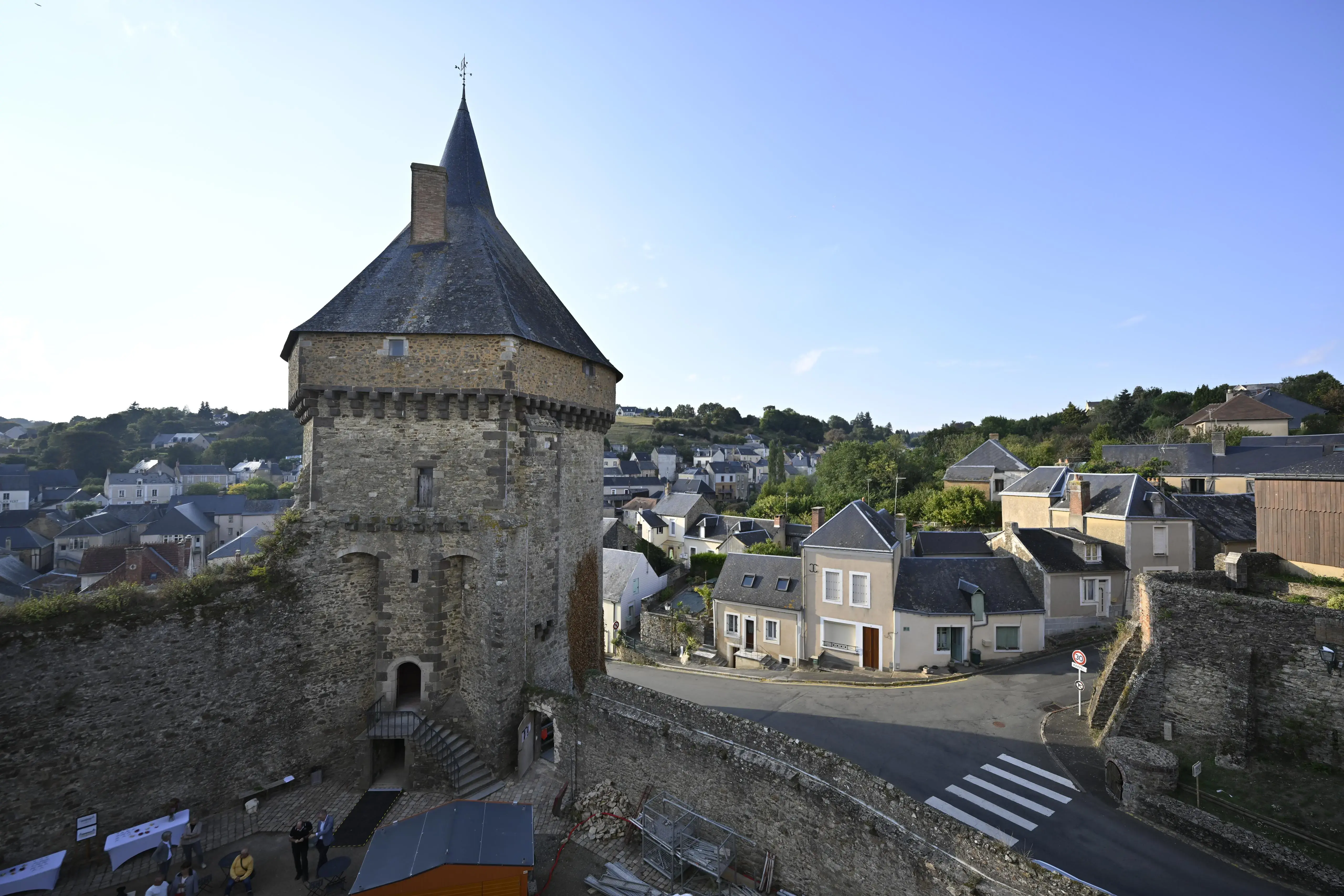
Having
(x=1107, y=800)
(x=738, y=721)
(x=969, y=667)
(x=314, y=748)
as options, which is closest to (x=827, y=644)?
(x=969, y=667)

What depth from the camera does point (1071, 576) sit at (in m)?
20.8

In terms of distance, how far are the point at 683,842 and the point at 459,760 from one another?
482 cm

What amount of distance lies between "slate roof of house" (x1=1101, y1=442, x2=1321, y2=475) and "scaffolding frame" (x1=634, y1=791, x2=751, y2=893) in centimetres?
3845

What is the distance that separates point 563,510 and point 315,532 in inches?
193

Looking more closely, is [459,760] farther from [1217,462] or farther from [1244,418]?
[1244,418]

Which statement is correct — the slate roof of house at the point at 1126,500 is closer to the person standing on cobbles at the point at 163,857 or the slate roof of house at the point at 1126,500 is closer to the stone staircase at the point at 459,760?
the stone staircase at the point at 459,760

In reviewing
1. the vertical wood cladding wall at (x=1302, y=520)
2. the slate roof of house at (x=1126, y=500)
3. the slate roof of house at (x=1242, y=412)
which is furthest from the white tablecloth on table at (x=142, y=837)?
the slate roof of house at (x=1242, y=412)

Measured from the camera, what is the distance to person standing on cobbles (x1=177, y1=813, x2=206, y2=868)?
9.15 meters

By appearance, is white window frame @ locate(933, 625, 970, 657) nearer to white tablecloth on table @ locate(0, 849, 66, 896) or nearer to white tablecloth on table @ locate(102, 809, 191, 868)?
white tablecloth on table @ locate(102, 809, 191, 868)

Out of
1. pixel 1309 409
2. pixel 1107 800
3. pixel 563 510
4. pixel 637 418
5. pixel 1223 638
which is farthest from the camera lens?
pixel 637 418

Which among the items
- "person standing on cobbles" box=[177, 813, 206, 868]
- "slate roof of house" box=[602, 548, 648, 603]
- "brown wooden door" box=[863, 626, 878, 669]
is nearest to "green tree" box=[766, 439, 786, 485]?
"slate roof of house" box=[602, 548, 648, 603]

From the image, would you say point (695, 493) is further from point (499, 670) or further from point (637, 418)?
point (637, 418)

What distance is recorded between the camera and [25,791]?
887cm

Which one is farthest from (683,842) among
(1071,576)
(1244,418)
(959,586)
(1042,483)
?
(1244,418)
